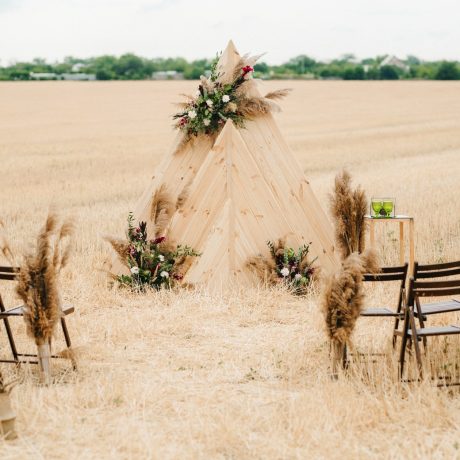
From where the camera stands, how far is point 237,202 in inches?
377

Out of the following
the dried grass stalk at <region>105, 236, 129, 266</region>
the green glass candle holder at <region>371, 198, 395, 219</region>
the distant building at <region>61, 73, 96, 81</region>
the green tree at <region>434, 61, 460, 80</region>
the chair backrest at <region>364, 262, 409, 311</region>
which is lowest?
the green tree at <region>434, 61, 460, 80</region>

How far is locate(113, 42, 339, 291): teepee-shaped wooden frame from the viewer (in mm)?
9453

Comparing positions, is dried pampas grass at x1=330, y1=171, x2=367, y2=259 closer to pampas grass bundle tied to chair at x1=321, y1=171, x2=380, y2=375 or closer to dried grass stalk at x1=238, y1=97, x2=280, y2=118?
dried grass stalk at x1=238, y1=97, x2=280, y2=118

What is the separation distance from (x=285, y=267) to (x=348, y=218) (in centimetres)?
95

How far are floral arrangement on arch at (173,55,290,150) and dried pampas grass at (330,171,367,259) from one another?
173 centimetres

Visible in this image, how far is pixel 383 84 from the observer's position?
58312 mm

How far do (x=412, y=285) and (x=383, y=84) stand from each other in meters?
53.9

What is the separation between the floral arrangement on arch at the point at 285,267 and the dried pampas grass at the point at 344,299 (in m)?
3.01

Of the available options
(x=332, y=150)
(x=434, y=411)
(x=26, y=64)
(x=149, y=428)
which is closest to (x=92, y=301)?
(x=149, y=428)

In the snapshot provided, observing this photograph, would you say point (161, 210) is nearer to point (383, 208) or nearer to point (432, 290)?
point (383, 208)

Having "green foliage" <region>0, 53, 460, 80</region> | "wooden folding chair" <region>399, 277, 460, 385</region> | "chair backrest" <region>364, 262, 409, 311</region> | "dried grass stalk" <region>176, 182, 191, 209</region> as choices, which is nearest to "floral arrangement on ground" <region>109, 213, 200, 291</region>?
"dried grass stalk" <region>176, 182, 191, 209</region>

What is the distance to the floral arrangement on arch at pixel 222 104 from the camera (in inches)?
395

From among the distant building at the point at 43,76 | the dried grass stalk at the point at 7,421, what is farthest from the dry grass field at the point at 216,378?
the distant building at the point at 43,76

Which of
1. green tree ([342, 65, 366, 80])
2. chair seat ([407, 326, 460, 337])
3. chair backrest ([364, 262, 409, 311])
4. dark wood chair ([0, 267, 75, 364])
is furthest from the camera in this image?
green tree ([342, 65, 366, 80])
